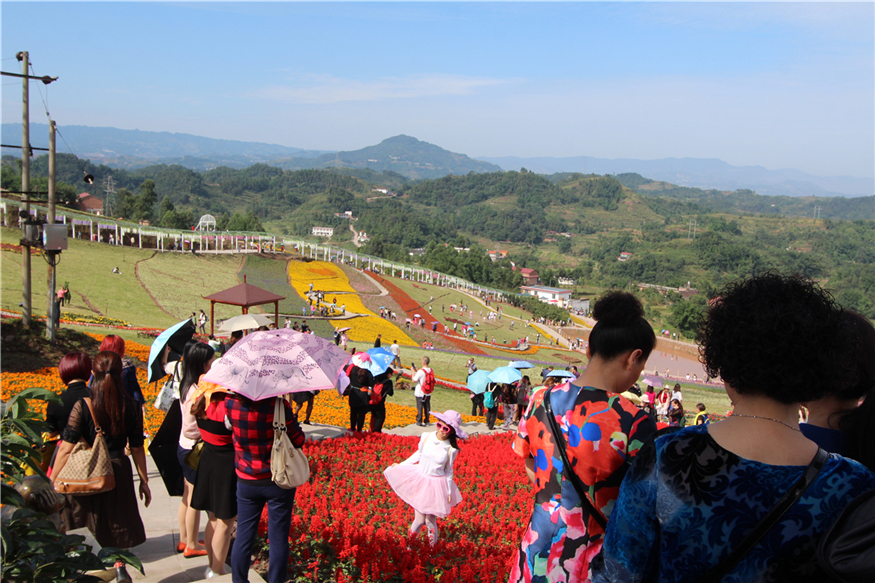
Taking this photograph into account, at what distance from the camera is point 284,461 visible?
4.05 meters

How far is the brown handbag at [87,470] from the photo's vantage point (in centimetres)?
428

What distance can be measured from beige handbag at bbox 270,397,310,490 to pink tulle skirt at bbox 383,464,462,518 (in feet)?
5.67

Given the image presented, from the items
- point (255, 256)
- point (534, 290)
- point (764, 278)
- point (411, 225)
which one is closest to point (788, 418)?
point (764, 278)

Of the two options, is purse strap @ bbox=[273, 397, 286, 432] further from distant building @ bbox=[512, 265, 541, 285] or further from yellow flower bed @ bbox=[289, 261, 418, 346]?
distant building @ bbox=[512, 265, 541, 285]

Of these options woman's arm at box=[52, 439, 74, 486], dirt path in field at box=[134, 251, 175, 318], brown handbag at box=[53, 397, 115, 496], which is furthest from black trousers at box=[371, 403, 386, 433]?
dirt path in field at box=[134, 251, 175, 318]

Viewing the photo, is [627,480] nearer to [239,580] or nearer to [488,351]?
[239,580]

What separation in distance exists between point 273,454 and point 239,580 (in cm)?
97

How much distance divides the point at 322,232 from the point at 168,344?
601ft

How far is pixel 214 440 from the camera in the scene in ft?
14.4

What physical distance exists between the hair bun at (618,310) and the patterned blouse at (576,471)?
342 mm

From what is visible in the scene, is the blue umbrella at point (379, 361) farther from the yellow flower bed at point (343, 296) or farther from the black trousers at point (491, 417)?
the yellow flower bed at point (343, 296)

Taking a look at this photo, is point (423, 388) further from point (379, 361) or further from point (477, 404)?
point (477, 404)

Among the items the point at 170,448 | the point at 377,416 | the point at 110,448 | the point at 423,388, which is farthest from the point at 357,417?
the point at 110,448

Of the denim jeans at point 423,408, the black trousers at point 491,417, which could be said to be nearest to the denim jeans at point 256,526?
the denim jeans at point 423,408
